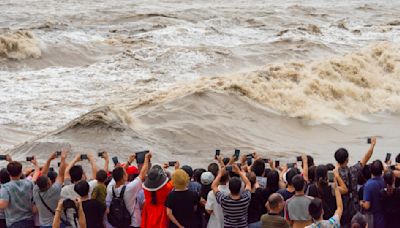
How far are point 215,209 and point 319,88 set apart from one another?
1295 centimetres

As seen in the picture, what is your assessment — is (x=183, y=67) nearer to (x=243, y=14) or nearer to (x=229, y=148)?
(x=229, y=148)

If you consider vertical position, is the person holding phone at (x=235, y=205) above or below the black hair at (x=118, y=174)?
below

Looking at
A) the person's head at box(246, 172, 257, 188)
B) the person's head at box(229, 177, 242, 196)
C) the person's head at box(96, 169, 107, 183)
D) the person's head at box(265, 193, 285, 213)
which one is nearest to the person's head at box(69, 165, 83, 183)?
the person's head at box(96, 169, 107, 183)

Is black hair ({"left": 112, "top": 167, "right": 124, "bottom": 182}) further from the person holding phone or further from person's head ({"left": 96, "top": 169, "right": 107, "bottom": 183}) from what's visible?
the person holding phone

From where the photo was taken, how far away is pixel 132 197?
279 inches

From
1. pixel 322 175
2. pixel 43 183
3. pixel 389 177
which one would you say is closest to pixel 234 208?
pixel 322 175

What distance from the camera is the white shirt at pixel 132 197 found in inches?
278

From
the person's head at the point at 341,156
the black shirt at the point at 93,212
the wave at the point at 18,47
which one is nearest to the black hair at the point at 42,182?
the black shirt at the point at 93,212

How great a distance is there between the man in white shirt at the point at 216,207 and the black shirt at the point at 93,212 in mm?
1008

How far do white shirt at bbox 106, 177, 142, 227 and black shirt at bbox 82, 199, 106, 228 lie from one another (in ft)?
1.10

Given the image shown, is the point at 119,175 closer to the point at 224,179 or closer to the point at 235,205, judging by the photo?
the point at 224,179

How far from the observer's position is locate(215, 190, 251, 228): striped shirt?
6.77 meters

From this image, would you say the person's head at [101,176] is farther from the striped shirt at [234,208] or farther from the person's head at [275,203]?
the person's head at [275,203]

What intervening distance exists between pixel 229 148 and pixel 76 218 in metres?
7.79
